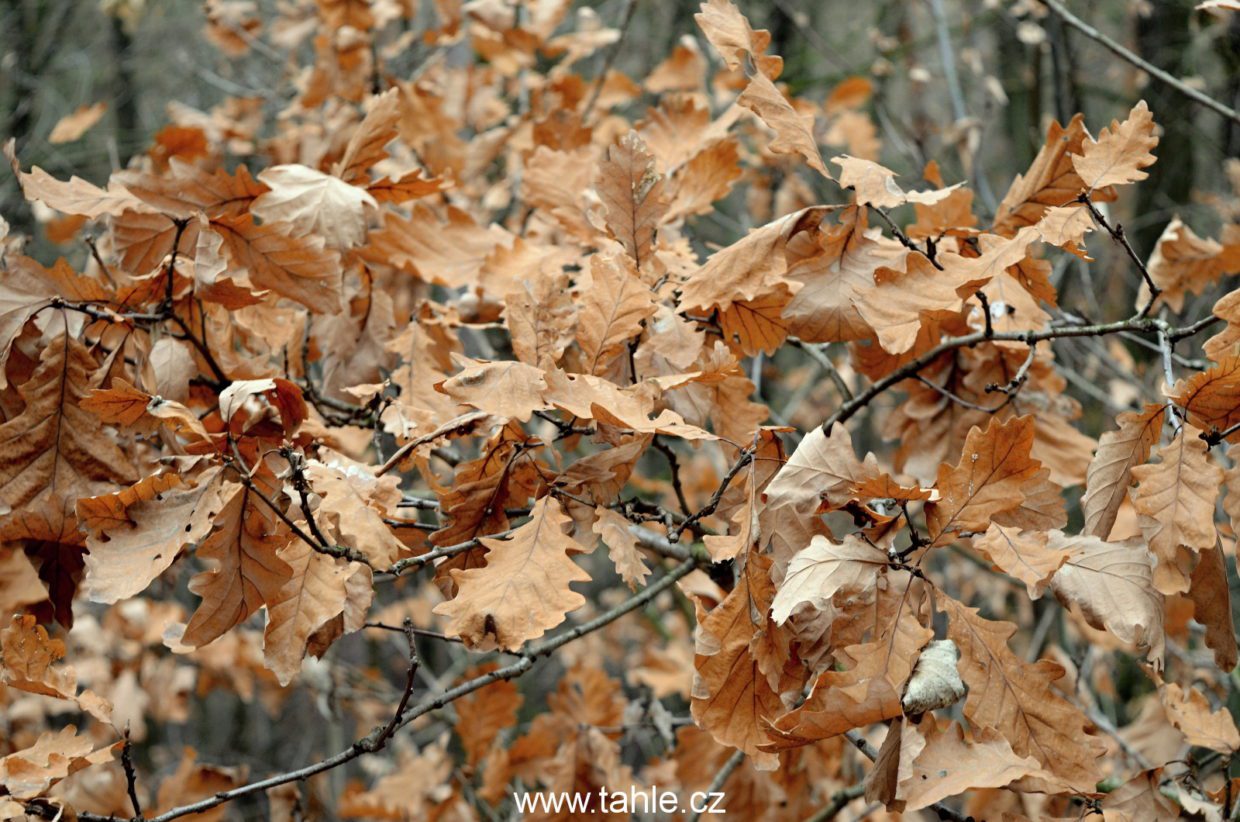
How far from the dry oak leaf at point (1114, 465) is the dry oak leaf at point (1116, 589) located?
4 centimetres

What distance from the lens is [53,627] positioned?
3031 millimetres

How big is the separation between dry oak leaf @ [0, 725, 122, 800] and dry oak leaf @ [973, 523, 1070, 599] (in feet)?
3.19

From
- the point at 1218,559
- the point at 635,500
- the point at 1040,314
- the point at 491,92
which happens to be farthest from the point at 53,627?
the point at 1218,559

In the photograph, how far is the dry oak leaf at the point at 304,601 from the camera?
102 cm

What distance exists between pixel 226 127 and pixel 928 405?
7.71ft

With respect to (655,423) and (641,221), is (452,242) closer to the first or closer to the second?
(641,221)

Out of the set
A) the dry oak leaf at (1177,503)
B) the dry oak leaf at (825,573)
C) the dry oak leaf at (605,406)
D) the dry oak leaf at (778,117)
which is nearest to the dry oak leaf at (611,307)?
the dry oak leaf at (605,406)

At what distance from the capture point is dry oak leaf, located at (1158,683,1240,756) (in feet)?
4.48

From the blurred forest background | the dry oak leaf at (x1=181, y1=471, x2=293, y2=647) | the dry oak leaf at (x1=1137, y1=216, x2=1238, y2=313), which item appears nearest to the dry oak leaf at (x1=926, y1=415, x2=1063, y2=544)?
the dry oak leaf at (x1=1137, y1=216, x2=1238, y2=313)

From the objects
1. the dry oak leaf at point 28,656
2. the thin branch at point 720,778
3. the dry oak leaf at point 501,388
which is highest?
the dry oak leaf at point 501,388

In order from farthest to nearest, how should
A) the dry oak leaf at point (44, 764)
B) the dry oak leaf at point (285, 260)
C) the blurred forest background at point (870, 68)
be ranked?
1. the blurred forest background at point (870, 68)
2. the dry oak leaf at point (285, 260)
3. the dry oak leaf at point (44, 764)

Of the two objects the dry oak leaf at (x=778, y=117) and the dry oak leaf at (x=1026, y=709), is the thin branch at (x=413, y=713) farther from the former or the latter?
the dry oak leaf at (x=778, y=117)

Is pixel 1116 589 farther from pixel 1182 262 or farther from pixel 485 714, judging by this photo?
pixel 485 714

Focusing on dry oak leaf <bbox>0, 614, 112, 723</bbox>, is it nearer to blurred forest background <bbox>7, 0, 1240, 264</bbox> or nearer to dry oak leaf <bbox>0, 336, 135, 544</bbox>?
dry oak leaf <bbox>0, 336, 135, 544</bbox>
